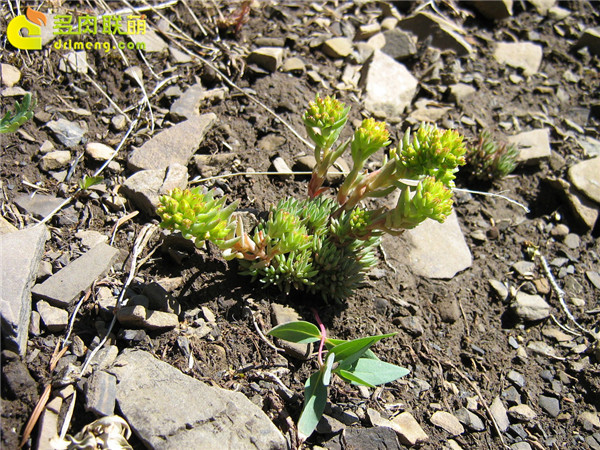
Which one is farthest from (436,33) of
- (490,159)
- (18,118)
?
(18,118)

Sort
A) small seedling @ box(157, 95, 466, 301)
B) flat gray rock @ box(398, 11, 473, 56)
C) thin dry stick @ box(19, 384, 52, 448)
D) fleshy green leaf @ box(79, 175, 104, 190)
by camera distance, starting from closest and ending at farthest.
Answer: thin dry stick @ box(19, 384, 52, 448) → small seedling @ box(157, 95, 466, 301) → fleshy green leaf @ box(79, 175, 104, 190) → flat gray rock @ box(398, 11, 473, 56)

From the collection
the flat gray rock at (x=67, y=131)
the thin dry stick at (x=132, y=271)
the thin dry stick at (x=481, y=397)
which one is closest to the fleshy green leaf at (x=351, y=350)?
the thin dry stick at (x=481, y=397)

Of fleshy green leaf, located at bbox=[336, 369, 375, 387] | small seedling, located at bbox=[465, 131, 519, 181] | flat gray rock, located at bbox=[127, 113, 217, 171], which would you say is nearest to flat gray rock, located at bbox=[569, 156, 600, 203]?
small seedling, located at bbox=[465, 131, 519, 181]

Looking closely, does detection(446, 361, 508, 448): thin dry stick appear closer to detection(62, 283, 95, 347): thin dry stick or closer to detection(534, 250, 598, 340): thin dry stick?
detection(534, 250, 598, 340): thin dry stick

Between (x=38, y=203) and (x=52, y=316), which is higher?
(x=38, y=203)

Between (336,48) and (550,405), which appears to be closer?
(550,405)

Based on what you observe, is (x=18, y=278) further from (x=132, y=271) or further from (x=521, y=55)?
(x=521, y=55)

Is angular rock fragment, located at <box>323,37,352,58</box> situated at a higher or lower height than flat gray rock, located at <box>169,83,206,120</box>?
lower
